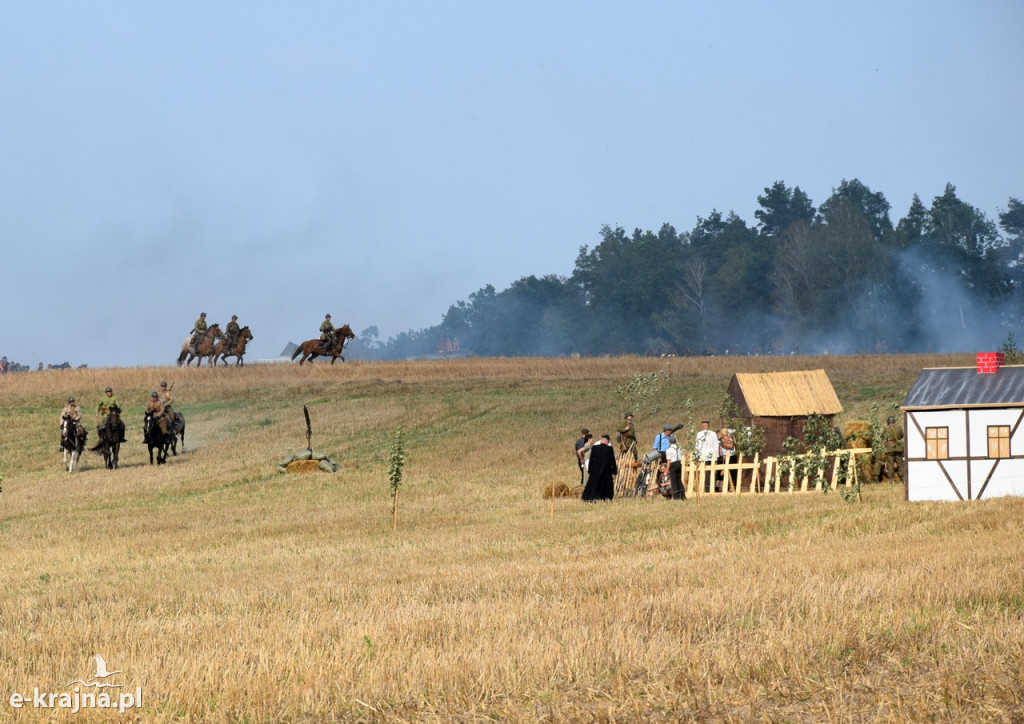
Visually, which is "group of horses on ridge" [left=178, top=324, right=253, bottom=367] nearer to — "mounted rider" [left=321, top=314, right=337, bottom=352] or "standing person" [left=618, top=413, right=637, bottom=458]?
"mounted rider" [left=321, top=314, right=337, bottom=352]

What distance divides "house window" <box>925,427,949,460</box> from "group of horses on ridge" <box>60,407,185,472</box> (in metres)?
→ 21.7

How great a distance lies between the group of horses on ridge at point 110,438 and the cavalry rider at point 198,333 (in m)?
22.6

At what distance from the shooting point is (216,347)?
193 feet

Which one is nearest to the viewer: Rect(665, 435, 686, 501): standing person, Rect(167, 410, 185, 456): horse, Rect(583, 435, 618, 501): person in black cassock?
Rect(583, 435, 618, 501): person in black cassock

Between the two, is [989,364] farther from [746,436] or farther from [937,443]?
[746,436]

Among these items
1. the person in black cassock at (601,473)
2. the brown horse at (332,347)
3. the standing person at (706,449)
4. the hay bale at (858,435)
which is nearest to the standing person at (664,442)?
the standing person at (706,449)

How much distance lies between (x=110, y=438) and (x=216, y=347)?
23933 millimetres

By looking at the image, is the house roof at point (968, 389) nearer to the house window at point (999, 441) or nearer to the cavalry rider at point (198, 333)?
the house window at point (999, 441)

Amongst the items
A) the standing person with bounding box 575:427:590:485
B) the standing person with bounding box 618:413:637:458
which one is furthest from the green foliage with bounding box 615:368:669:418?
the standing person with bounding box 618:413:637:458

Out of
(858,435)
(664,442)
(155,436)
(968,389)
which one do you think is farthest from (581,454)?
(155,436)

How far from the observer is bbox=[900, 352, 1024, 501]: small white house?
21844mm

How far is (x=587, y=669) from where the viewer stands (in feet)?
26.7

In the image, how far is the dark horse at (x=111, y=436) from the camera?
34906 mm

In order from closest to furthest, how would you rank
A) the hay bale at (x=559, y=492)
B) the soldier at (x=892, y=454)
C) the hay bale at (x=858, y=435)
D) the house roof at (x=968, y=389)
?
the house roof at (x=968, y=389) → the soldier at (x=892, y=454) → the hay bale at (x=559, y=492) → the hay bale at (x=858, y=435)
